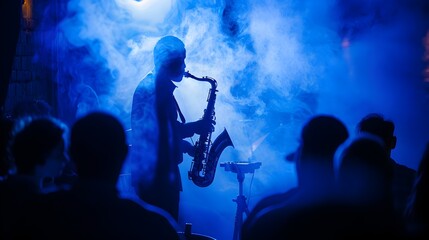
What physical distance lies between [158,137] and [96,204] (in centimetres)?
233

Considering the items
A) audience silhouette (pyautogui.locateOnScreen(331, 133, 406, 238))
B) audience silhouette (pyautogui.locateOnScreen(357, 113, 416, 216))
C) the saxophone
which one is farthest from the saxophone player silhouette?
audience silhouette (pyautogui.locateOnScreen(331, 133, 406, 238))

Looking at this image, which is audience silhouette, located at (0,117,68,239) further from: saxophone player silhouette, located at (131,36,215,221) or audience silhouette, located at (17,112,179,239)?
saxophone player silhouette, located at (131,36,215,221)

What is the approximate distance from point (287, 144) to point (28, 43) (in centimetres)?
440

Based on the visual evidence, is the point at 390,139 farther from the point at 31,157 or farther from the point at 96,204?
the point at 31,157

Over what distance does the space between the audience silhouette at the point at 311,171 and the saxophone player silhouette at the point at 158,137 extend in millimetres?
1931

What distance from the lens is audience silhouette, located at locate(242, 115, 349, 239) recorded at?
6.98ft

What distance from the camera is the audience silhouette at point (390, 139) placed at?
11.9 feet

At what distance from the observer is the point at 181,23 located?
8320 mm

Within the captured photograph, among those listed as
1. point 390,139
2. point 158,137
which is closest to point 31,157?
point 158,137

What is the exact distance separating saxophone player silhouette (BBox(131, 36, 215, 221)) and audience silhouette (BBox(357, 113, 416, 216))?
1691 mm

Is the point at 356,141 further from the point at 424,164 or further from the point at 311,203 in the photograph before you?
the point at 424,164

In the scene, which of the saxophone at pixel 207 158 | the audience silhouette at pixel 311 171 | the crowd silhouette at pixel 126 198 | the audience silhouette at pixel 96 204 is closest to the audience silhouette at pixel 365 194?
the crowd silhouette at pixel 126 198

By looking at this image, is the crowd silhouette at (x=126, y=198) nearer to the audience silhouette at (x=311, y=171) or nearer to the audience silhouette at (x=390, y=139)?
the audience silhouette at (x=311, y=171)

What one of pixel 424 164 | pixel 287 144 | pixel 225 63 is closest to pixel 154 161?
pixel 424 164
